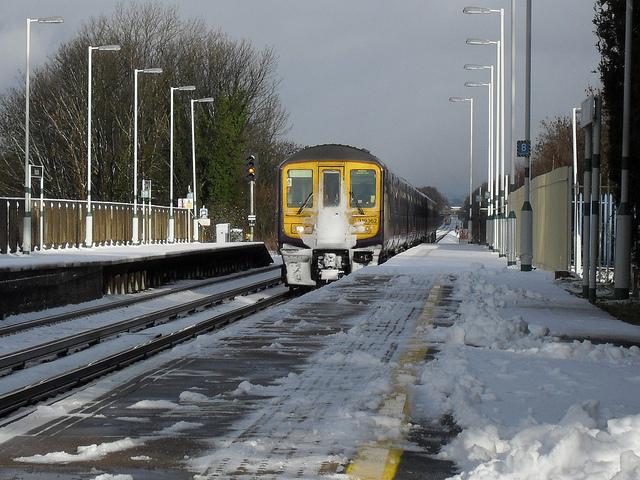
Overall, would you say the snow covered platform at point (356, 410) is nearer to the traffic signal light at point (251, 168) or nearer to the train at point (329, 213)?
the train at point (329, 213)

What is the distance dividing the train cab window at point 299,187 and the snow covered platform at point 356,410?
16.0 metres

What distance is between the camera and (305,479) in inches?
236

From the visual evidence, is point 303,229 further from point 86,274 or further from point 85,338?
point 85,338

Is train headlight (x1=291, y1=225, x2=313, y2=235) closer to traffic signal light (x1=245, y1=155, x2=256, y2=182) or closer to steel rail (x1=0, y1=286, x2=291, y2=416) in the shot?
steel rail (x1=0, y1=286, x2=291, y2=416)

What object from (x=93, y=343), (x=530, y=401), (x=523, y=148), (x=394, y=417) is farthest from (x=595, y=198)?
(x=394, y=417)

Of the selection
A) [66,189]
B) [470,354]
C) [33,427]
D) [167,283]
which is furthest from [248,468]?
[66,189]

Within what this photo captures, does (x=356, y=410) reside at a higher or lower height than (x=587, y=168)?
lower

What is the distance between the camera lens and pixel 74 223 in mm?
44625

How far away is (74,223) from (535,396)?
37483 millimetres

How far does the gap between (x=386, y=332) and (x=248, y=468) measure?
295 inches

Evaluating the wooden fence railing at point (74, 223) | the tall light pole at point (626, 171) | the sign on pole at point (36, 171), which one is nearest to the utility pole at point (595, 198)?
the tall light pole at point (626, 171)

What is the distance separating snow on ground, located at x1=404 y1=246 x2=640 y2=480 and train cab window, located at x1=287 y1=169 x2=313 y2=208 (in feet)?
46.9

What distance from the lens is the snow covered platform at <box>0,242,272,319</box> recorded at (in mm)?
21734

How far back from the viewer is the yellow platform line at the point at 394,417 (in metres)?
6.17
